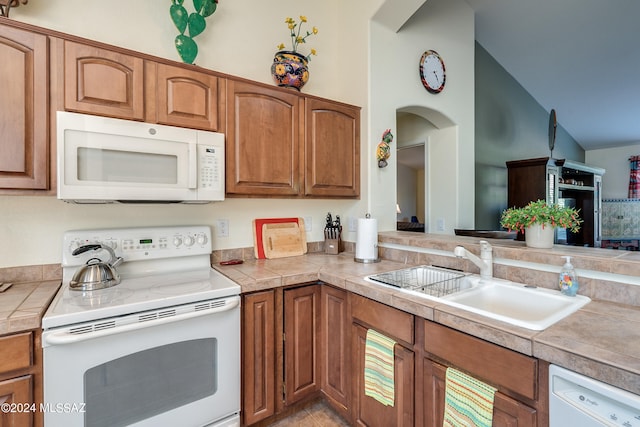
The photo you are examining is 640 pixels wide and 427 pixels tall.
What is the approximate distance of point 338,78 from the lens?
102 inches

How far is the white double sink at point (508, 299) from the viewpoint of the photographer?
1.18 m

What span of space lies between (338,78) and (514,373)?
2.41m

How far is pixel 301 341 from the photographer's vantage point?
171 centimetres

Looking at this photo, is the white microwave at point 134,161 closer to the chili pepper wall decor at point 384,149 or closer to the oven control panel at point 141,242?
the oven control panel at point 141,242

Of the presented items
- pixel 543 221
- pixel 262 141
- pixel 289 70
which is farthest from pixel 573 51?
pixel 262 141

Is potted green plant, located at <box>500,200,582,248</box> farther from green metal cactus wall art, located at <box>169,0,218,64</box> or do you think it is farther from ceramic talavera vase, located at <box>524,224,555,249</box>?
green metal cactus wall art, located at <box>169,0,218,64</box>

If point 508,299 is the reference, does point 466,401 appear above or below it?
below

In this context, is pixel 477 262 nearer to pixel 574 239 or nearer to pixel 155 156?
pixel 155 156

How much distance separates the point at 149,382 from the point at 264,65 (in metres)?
2.10

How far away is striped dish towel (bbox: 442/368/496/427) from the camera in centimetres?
98

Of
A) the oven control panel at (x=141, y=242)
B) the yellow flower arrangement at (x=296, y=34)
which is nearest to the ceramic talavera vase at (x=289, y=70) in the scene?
the yellow flower arrangement at (x=296, y=34)

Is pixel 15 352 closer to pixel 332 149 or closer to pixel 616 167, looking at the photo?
pixel 332 149

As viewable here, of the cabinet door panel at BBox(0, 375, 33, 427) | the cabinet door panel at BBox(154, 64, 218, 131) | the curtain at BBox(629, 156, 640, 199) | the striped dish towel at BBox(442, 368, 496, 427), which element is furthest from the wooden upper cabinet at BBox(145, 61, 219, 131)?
the curtain at BBox(629, 156, 640, 199)

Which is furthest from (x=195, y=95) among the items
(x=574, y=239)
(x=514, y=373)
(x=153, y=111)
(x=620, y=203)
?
(x=620, y=203)
